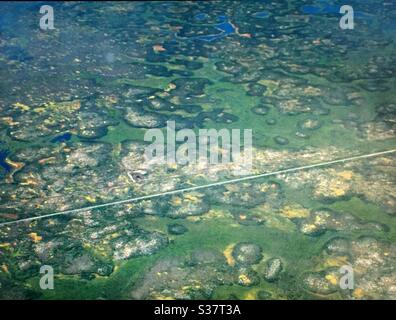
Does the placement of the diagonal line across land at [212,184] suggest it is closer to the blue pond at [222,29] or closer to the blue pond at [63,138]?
the blue pond at [63,138]

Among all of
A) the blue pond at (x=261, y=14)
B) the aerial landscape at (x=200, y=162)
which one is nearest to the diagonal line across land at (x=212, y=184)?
the aerial landscape at (x=200, y=162)

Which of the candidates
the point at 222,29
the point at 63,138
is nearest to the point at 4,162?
the point at 63,138

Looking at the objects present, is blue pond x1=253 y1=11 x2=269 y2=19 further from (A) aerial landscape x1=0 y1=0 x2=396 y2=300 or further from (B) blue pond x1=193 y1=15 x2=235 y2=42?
(B) blue pond x1=193 y1=15 x2=235 y2=42

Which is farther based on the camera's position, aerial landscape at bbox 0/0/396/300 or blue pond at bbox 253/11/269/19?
blue pond at bbox 253/11/269/19

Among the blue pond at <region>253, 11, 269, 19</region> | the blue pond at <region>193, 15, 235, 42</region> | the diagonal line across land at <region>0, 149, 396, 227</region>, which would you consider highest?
the blue pond at <region>253, 11, 269, 19</region>

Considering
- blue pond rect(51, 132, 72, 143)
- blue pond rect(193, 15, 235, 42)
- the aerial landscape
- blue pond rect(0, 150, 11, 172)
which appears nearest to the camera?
the aerial landscape

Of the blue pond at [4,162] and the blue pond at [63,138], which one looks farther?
the blue pond at [63,138]

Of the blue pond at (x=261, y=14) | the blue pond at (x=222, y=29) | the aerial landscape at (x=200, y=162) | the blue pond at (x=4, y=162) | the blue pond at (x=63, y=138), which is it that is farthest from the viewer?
the blue pond at (x=261, y=14)

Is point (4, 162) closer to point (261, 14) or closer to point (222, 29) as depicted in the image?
point (222, 29)

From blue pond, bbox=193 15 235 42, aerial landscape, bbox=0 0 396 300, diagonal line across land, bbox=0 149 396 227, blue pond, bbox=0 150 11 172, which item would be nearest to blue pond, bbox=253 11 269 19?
aerial landscape, bbox=0 0 396 300

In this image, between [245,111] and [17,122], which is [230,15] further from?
[17,122]

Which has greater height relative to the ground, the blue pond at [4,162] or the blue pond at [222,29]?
the blue pond at [222,29]
